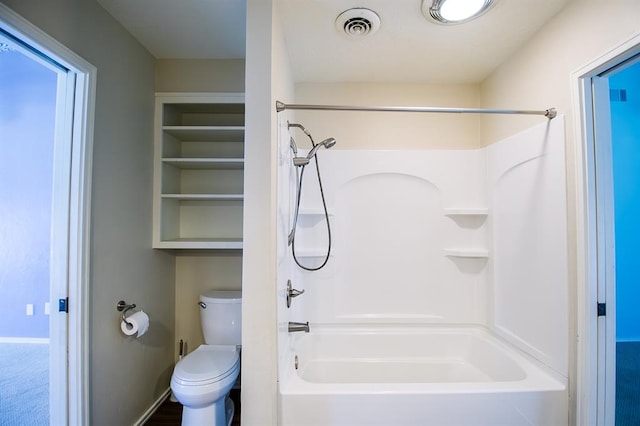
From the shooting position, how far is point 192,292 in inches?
90.7

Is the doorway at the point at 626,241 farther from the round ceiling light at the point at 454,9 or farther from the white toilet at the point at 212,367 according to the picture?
the white toilet at the point at 212,367

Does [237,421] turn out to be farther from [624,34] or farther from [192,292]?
[624,34]

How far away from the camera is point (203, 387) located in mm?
1561

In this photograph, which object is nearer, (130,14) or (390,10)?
(390,10)

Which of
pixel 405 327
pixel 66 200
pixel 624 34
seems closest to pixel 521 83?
pixel 624 34

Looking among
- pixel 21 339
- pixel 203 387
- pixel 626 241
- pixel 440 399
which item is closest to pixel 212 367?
pixel 203 387

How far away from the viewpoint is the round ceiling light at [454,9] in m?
1.42

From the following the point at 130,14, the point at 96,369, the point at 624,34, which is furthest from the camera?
the point at 130,14

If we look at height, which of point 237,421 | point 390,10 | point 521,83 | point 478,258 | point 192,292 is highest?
point 390,10

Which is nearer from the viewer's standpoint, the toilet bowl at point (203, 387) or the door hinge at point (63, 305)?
the door hinge at point (63, 305)

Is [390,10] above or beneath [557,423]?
above

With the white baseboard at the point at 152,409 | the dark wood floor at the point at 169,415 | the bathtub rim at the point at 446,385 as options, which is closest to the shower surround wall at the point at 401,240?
the bathtub rim at the point at 446,385

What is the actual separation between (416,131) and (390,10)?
100 cm

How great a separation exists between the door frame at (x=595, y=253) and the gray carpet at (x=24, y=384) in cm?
303
